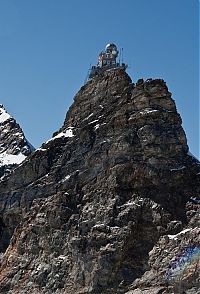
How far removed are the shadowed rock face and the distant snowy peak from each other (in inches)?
1149

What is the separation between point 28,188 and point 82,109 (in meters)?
15.4

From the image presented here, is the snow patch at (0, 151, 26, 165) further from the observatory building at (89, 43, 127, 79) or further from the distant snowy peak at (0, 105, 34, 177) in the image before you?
the observatory building at (89, 43, 127, 79)

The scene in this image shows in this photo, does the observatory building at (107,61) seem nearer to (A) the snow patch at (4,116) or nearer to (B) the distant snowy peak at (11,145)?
(B) the distant snowy peak at (11,145)

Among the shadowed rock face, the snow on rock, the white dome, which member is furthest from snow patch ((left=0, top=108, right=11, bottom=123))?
the shadowed rock face

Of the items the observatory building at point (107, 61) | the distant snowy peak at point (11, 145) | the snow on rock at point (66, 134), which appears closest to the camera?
the snow on rock at point (66, 134)

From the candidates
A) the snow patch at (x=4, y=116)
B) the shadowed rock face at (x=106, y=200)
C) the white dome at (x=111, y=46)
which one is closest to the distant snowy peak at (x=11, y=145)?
the snow patch at (x=4, y=116)

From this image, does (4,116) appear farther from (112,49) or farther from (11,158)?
(112,49)

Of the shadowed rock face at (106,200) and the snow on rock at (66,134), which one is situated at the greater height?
the snow on rock at (66,134)

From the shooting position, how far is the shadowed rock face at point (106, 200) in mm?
73938

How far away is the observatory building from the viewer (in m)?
110

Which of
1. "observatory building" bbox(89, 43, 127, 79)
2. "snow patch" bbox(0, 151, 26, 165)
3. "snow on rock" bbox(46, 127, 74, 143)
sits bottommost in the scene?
"snow on rock" bbox(46, 127, 74, 143)

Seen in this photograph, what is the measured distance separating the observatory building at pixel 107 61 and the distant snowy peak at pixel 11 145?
86.5ft

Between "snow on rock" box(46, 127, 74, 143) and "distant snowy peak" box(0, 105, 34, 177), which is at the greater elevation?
"distant snowy peak" box(0, 105, 34, 177)

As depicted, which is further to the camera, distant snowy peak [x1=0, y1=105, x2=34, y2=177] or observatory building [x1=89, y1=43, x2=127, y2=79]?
distant snowy peak [x1=0, y1=105, x2=34, y2=177]
